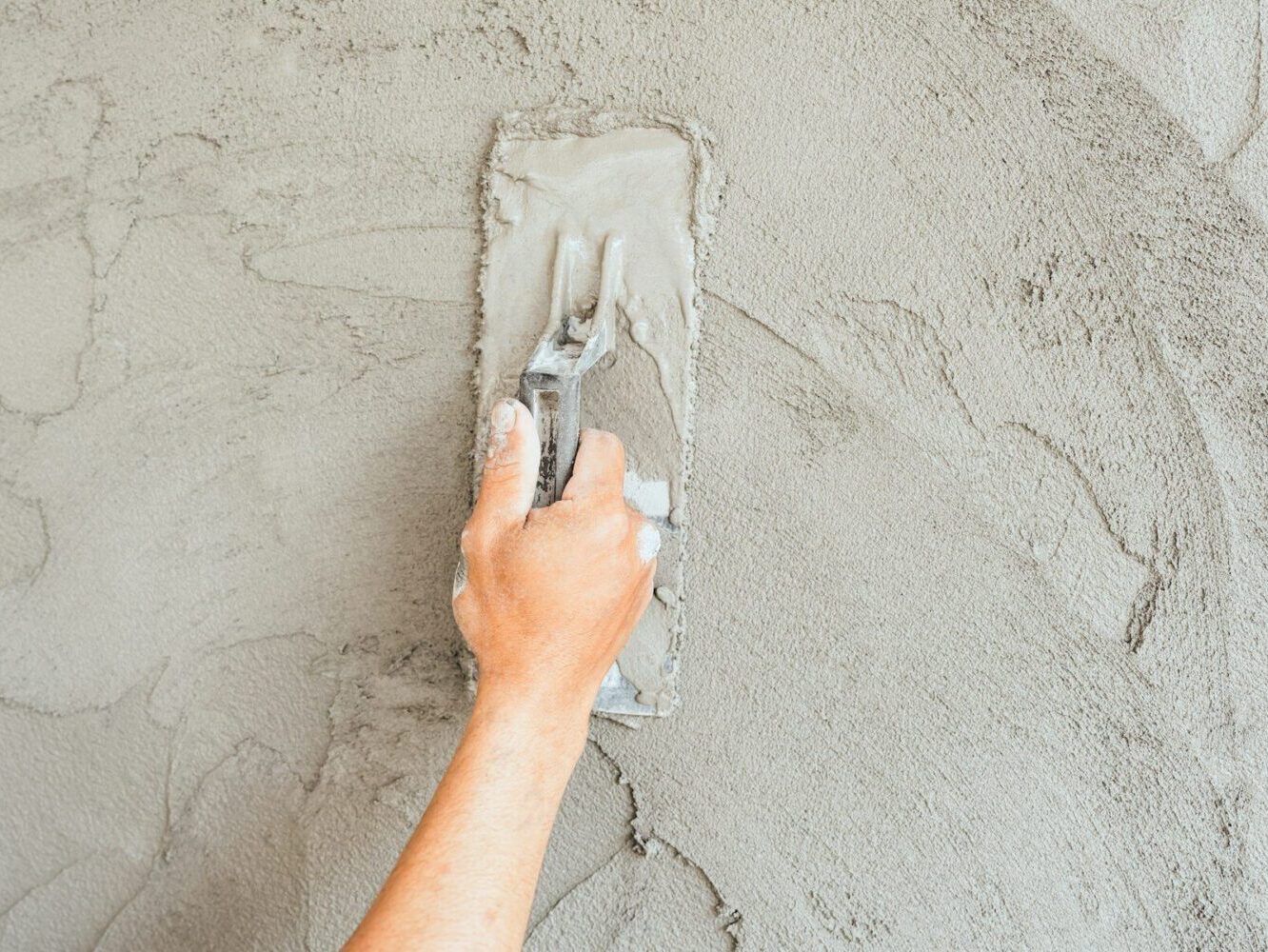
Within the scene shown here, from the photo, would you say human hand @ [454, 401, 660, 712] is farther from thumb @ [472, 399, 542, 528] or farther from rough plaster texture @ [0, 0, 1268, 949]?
rough plaster texture @ [0, 0, 1268, 949]

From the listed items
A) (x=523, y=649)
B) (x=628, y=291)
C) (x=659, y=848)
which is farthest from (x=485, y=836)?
(x=628, y=291)

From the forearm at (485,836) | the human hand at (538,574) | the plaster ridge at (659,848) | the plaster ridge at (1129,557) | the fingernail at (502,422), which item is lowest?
the plaster ridge at (659,848)

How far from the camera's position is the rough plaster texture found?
100cm

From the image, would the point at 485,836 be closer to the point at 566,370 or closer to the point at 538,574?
the point at 538,574

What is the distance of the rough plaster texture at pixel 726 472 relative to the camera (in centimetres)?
100

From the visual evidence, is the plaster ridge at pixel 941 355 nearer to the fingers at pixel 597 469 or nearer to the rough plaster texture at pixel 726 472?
the rough plaster texture at pixel 726 472

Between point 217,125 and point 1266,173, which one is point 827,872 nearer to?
point 1266,173

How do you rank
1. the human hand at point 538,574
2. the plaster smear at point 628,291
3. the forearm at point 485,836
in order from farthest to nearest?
1. the plaster smear at point 628,291
2. the human hand at point 538,574
3. the forearm at point 485,836

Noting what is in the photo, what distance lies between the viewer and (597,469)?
895mm

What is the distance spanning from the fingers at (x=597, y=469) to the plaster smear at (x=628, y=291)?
84 mm

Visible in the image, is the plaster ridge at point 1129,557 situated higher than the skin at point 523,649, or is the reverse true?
the plaster ridge at point 1129,557

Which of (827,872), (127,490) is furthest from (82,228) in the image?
(827,872)

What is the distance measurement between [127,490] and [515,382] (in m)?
0.51

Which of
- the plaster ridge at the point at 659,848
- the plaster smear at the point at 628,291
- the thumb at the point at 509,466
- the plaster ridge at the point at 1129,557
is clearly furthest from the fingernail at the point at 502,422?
the plaster ridge at the point at 1129,557
